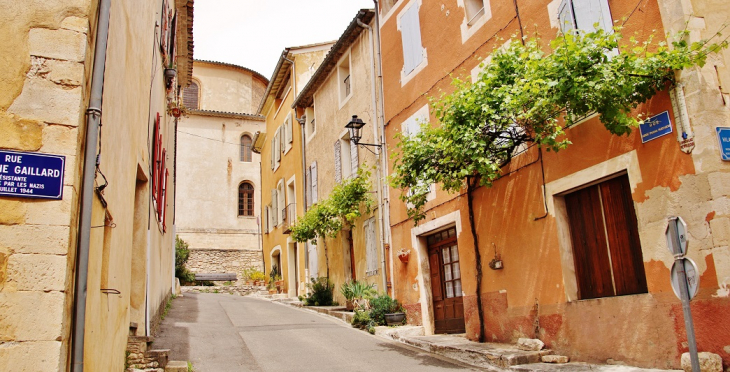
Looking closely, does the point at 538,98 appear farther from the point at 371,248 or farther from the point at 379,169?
the point at 371,248

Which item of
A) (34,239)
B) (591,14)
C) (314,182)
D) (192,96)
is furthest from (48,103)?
(192,96)

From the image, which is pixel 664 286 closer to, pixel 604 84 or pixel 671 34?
pixel 604 84

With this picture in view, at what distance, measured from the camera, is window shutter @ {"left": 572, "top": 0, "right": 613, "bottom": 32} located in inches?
285

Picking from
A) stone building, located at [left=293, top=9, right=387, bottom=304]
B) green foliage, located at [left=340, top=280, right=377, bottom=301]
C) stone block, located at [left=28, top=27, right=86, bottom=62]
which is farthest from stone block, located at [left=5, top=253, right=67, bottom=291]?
green foliage, located at [left=340, top=280, right=377, bottom=301]

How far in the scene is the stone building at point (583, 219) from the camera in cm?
605

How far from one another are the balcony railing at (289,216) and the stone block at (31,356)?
15821 millimetres

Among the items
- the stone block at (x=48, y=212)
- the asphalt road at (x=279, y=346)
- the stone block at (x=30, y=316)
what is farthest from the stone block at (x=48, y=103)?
the asphalt road at (x=279, y=346)

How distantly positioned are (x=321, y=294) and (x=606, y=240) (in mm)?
10329

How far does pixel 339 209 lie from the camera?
14.3 metres

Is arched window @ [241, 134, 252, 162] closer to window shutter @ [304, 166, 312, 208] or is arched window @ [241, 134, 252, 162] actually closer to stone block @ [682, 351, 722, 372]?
window shutter @ [304, 166, 312, 208]

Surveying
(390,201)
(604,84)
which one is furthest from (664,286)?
(390,201)

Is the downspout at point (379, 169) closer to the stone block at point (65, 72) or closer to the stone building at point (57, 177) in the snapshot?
the stone building at point (57, 177)

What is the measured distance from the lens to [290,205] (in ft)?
67.2

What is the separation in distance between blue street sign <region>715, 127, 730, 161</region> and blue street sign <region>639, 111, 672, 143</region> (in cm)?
47
